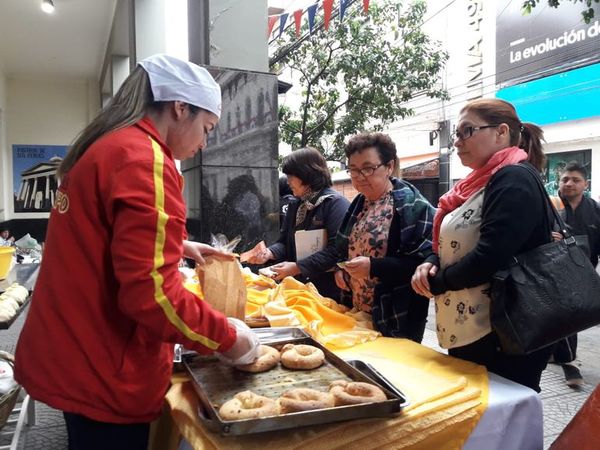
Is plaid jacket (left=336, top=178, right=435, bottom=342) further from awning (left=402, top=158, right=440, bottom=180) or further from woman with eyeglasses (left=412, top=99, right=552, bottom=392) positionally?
awning (left=402, top=158, right=440, bottom=180)

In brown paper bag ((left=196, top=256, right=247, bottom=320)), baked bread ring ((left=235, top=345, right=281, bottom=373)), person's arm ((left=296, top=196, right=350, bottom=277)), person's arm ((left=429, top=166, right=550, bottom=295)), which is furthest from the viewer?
person's arm ((left=296, top=196, right=350, bottom=277))

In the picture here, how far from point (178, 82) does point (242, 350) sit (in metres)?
0.71

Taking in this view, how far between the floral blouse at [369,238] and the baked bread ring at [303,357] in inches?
25.8

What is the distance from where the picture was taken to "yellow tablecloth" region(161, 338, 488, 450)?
1.10m

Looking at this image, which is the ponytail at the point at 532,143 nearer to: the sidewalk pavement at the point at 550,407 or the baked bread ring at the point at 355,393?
the baked bread ring at the point at 355,393

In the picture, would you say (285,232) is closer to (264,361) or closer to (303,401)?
(264,361)

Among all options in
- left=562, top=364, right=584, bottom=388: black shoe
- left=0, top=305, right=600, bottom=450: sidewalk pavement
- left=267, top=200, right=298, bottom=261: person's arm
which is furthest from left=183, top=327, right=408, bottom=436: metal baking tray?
left=562, top=364, right=584, bottom=388: black shoe

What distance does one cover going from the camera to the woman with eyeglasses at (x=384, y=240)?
2.07 meters

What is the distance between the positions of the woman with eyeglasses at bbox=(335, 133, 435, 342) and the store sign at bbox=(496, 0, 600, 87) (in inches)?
456

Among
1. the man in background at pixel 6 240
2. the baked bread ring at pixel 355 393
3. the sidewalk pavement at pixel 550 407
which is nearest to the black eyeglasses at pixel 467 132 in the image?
the baked bread ring at pixel 355 393

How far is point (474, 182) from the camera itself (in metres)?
1.83

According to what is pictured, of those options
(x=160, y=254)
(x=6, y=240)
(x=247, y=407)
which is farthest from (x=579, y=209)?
(x=6, y=240)

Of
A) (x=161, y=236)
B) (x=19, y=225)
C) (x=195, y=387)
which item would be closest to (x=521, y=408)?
(x=195, y=387)

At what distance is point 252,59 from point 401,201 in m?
2.46
